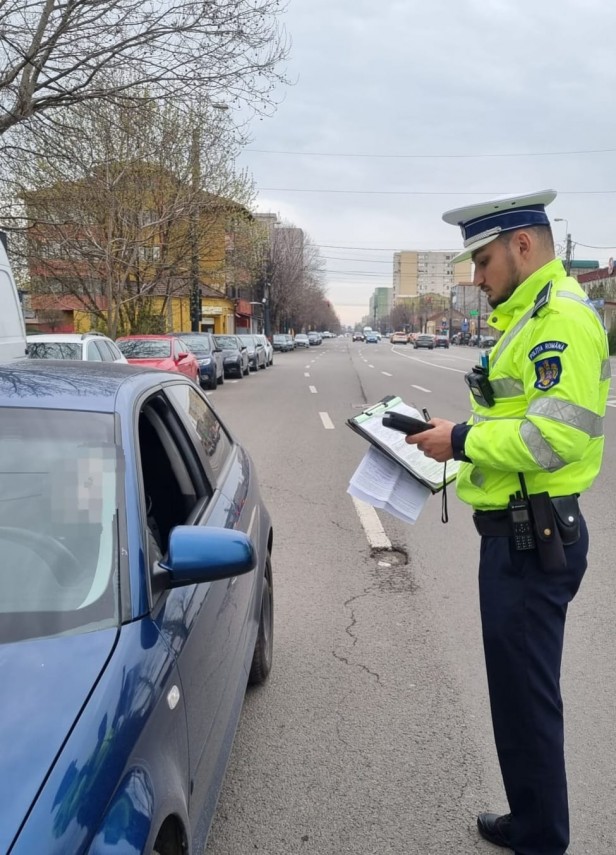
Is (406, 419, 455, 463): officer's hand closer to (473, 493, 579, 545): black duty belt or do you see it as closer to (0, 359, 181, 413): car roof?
(473, 493, 579, 545): black duty belt

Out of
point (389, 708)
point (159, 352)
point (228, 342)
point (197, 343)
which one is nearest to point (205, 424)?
point (389, 708)

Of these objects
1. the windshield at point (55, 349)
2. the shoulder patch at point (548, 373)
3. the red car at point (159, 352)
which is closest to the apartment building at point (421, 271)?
the red car at point (159, 352)

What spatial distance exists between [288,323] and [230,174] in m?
72.9

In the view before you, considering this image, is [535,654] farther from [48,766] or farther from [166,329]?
[166,329]

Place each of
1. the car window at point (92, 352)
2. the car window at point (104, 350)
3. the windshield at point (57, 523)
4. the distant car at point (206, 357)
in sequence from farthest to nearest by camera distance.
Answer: the distant car at point (206, 357), the car window at point (104, 350), the car window at point (92, 352), the windshield at point (57, 523)

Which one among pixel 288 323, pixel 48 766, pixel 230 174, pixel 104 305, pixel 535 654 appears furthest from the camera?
pixel 288 323

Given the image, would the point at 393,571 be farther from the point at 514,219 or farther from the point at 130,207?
the point at 130,207

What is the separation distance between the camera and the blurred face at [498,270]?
7.15 ft

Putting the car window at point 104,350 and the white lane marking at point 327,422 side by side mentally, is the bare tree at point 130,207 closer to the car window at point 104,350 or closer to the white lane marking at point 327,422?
the car window at point 104,350

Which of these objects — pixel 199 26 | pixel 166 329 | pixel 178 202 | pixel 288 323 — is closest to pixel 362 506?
pixel 199 26

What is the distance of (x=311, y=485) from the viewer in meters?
8.05

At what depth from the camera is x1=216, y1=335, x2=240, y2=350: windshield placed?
27031 mm

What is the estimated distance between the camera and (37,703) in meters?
1.43

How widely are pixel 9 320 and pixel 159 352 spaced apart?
8314 millimetres
